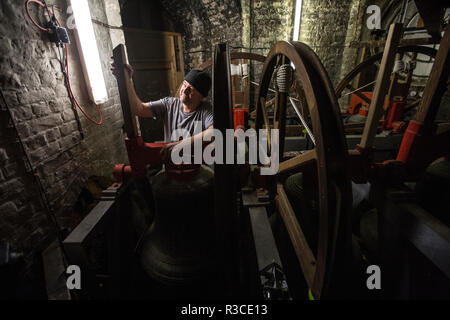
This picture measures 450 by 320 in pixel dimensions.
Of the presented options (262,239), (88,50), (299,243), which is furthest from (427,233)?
(88,50)

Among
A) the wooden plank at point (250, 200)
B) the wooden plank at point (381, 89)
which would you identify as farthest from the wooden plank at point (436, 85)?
the wooden plank at point (250, 200)

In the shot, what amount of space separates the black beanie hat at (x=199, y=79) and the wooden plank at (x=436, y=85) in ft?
6.26

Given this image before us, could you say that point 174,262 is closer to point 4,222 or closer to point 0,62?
point 4,222

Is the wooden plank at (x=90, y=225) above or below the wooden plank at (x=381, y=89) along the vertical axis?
below

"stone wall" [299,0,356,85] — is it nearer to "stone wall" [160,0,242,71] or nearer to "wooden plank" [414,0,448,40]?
"stone wall" [160,0,242,71]

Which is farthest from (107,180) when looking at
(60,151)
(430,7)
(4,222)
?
(430,7)

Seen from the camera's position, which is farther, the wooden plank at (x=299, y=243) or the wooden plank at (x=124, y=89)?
the wooden plank at (x=124, y=89)

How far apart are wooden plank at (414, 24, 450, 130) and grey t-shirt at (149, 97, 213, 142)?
1.97 meters

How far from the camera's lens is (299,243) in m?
1.47

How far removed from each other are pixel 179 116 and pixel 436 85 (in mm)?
2524

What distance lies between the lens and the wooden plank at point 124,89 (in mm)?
1360

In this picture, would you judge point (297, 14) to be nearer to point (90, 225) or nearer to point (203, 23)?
point (203, 23)

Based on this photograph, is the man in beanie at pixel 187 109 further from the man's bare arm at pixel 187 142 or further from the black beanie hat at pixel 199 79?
the man's bare arm at pixel 187 142

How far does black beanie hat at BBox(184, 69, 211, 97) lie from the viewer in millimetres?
2283
